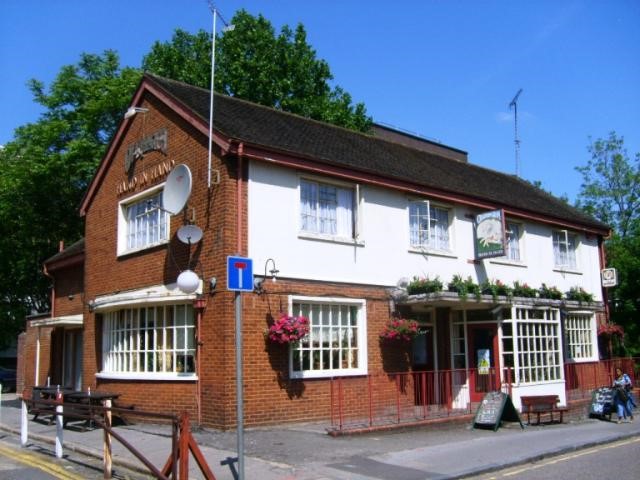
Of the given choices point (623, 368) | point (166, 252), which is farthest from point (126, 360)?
point (623, 368)

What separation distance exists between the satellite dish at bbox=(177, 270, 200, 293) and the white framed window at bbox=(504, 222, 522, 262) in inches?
380

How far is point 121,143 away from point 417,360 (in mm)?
9238

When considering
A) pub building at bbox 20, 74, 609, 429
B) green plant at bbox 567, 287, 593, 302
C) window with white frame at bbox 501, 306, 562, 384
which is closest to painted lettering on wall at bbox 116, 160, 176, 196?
pub building at bbox 20, 74, 609, 429

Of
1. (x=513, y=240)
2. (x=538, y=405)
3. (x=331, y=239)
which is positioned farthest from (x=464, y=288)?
(x=513, y=240)

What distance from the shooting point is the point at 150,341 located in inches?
580

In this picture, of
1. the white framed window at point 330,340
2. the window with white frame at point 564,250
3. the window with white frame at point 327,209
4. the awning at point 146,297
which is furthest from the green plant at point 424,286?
the window with white frame at point 564,250

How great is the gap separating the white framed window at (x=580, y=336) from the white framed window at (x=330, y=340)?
8027 mm

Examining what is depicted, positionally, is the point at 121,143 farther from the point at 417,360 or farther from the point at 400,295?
the point at 417,360

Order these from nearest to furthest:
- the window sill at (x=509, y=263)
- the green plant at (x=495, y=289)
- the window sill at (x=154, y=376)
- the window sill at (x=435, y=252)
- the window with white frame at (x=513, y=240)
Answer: the window sill at (x=154, y=376) → the green plant at (x=495, y=289) → the window sill at (x=435, y=252) → the window sill at (x=509, y=263) → the window with white frame at (x=513, y=240)

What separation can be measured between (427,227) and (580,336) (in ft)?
24.7

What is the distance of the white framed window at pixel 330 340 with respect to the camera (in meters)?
13.6

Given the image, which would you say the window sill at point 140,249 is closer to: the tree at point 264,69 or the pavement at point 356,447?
the pavement at point 356,447

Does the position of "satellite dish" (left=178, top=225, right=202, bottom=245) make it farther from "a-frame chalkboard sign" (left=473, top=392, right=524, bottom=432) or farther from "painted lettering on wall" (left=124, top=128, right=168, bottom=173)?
"a-frame chalkboard sign" (left=473, top=392, right=524, bottom=432)

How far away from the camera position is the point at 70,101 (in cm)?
3002
